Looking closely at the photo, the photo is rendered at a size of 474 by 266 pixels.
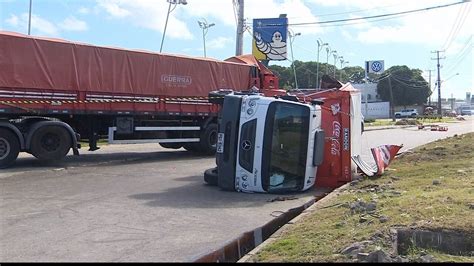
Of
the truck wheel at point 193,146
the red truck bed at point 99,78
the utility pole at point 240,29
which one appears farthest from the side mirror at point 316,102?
the utility pole at point 240,29

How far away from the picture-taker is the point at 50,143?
46.9ft

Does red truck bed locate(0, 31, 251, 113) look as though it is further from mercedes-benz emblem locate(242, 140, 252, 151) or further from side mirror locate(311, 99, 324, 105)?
side mirror locate(311, 99, 324, 105)

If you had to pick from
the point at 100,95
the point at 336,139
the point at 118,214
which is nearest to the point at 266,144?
the point at 336,139

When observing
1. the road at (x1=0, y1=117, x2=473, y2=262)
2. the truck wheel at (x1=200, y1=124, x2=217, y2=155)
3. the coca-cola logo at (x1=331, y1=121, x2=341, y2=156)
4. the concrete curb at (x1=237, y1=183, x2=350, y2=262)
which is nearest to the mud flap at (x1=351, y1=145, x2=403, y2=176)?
the coca-cola logo at (x1=331, y1=121, x2=341, y2=156)

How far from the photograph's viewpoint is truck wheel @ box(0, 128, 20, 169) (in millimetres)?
13484

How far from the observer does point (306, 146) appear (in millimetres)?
10289

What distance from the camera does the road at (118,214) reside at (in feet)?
19.7

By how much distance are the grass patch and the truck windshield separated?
44.7 inches

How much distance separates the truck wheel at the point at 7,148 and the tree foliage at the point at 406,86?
10001 cm

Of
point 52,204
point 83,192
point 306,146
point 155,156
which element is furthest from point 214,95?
point 155,156

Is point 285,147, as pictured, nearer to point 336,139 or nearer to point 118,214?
point 336,139

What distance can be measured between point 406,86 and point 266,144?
339 feet

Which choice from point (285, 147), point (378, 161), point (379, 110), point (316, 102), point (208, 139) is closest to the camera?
point (285, 147)

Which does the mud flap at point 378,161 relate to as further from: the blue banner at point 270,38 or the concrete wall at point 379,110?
the concrete wall at point 379,110
